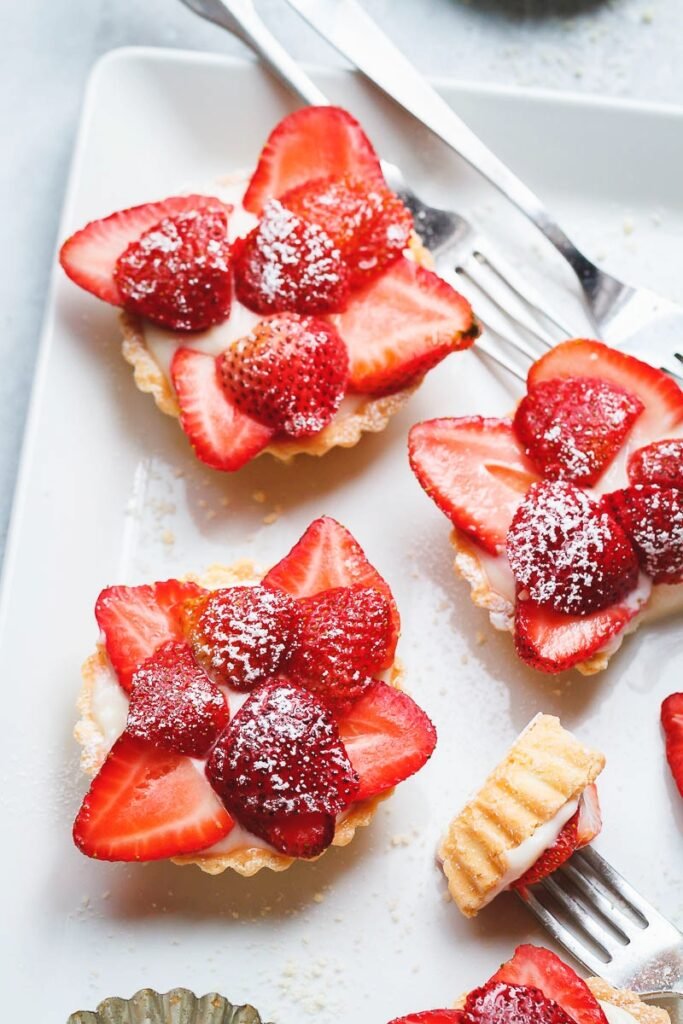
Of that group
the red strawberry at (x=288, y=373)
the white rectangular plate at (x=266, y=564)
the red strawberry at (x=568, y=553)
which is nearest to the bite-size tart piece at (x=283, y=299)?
the red strawberry at (x=288, y=373)

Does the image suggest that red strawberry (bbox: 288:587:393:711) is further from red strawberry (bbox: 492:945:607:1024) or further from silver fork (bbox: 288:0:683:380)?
silver fork (bbox: 288:0:683:380)

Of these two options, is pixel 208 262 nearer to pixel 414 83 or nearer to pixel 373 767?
pixel 414 83

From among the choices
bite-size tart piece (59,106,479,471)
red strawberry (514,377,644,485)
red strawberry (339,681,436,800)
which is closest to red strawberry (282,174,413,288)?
bite-size tart piece (59,106,479,471)

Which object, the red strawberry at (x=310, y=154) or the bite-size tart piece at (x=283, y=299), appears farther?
the red strawberry at (x=310, y=154)

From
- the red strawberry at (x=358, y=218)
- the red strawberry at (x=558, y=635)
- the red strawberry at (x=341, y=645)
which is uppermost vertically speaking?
the red strawberry at (x=358, y=218)

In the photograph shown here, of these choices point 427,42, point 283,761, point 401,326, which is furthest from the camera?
point 427,42

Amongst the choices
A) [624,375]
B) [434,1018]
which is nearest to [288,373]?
[624,375]

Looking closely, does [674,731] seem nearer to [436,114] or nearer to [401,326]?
[401,326]

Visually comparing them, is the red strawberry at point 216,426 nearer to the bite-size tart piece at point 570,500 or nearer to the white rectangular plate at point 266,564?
the white rectangular plate at point 266,564
